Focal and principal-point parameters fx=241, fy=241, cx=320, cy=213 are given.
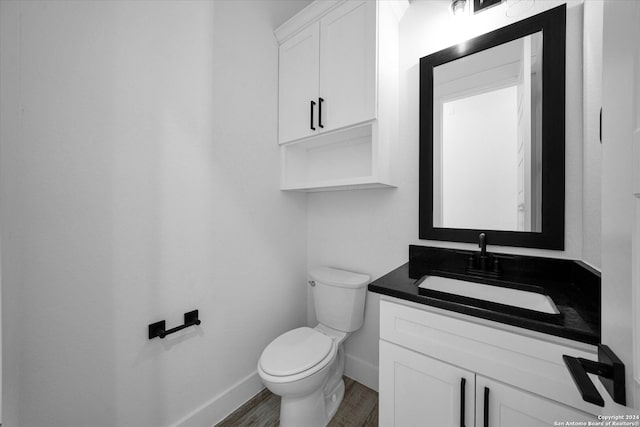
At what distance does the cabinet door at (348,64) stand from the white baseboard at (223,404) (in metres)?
1.62

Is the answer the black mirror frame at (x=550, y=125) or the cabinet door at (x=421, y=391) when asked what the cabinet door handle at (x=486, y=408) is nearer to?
the cabinet door at (x=421, y=391)

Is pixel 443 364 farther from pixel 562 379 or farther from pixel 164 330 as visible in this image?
pixel 164 330

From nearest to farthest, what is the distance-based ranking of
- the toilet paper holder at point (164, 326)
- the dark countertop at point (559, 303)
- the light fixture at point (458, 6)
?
the dark countertop at point (559, 303)
the toilet paper holder at point (164, 326)
the light fixture at point (458, 6)

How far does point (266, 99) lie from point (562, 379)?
5.97 feet

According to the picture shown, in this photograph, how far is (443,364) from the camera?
0.84 meters

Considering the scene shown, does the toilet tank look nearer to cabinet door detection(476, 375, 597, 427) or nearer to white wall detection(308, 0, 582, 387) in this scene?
white wall detection(308, 0, 582, 387)

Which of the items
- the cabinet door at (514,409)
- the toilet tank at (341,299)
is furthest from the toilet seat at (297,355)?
the cabinet door at (514,409)

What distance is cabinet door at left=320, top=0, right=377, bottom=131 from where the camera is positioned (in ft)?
4.12

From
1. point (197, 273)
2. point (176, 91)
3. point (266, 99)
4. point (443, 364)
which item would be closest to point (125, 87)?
point (176, 91)

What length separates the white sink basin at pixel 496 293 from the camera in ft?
3.06

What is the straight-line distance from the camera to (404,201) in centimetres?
145

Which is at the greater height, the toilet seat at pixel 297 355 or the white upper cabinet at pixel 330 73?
the white upper cabinet at pixel 330 73

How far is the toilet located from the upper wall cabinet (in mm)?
626

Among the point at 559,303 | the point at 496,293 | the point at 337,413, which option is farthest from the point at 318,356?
the point at 559,303
